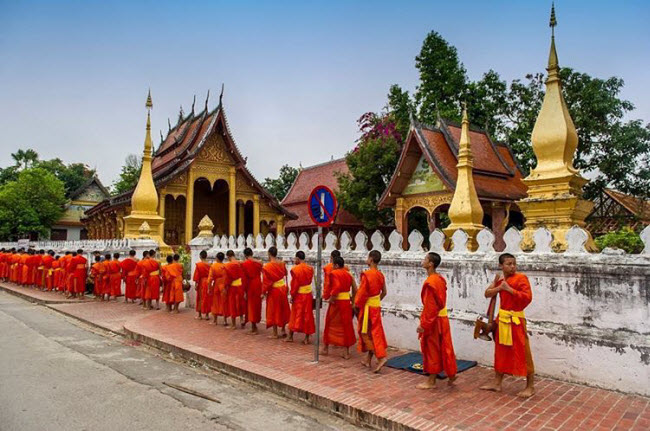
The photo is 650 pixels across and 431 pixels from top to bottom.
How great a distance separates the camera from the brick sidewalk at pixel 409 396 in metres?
4.15

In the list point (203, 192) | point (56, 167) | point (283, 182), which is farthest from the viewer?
point (56, 167)

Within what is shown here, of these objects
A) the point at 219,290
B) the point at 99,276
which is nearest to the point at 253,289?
the point at 219,290

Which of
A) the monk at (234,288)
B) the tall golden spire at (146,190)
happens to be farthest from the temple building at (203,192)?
the monk at (234,288)

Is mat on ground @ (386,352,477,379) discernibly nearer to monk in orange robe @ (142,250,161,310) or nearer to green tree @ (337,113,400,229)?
monk in orange robe @ (142,250,161,310)

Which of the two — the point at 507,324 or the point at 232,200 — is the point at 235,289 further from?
the point at 232,200

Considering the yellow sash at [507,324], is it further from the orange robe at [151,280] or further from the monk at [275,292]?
the orange robe at [151,280]

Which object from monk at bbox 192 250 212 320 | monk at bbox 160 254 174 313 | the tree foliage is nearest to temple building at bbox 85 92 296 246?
monk at bbox 160 254 174 313

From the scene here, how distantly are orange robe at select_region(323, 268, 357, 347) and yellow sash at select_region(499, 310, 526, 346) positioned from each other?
2261 mm

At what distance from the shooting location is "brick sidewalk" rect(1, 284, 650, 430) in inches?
163

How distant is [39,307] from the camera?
13172 millimetres

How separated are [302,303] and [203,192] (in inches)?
836

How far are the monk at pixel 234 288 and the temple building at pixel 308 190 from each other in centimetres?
1831

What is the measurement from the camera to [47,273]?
650 inches

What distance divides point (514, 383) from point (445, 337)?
1031 millimetres
